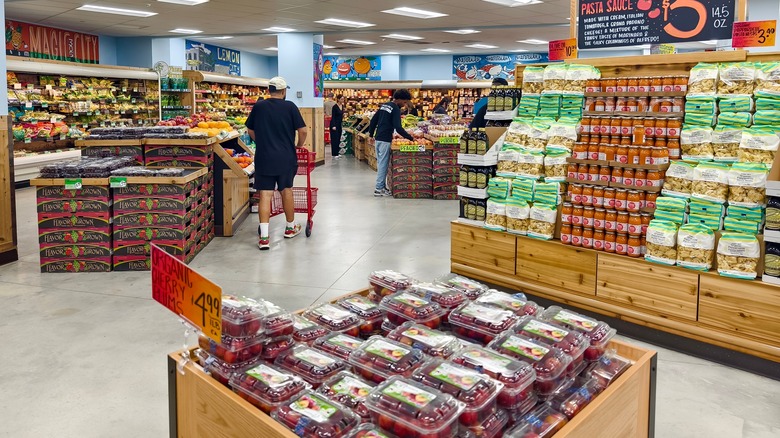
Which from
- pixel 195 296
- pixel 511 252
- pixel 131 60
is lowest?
pixel 511 252

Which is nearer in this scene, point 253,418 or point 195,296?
point 253,418

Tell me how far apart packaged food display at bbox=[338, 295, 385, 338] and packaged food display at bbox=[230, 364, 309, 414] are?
44cm

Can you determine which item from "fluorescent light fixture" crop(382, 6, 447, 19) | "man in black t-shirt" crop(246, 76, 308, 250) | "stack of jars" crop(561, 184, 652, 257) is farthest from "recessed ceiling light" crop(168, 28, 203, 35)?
"stack of jars" crop(561, 184, 652, 257)

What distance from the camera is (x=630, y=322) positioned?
4137 millimetres

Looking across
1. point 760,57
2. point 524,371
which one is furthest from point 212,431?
point 760,57

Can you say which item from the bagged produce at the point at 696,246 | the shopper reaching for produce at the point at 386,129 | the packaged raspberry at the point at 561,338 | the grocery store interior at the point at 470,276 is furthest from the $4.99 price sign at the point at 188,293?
the shopper reaching for produce at the point at 386,129

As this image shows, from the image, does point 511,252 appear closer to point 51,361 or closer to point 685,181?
point 685,181

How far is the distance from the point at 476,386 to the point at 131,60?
17.7 meters

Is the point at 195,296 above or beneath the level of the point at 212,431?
above

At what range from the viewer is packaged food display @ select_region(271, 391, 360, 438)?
5.37ft

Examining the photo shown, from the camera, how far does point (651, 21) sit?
437cm

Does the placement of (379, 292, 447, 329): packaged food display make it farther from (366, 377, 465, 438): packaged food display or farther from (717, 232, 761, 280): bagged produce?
(717, 232, 761, 280): bagged produce

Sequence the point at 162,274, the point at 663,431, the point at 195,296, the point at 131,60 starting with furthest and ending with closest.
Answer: the point at 131,60, the point at 663,431, the point at 162,274, the point at 195,296

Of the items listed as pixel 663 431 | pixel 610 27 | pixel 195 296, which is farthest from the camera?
pixel 610 27
